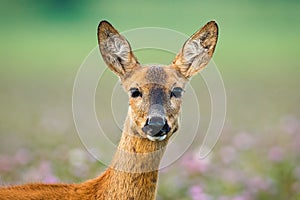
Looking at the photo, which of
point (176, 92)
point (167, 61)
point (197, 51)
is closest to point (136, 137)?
point (176, 92)

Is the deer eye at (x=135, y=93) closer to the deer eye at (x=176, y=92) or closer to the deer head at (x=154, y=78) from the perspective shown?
the deer head at (x=154, y=78)

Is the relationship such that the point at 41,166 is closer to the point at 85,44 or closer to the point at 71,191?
the point at 71,191

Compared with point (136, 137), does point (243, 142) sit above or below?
above

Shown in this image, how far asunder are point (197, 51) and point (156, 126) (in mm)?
946

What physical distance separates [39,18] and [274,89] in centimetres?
723

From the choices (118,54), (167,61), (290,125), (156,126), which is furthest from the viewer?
(167,61)

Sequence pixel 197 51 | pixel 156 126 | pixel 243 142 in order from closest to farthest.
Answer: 1. pixel 156 126
2. pixel 197 51
3. pixel 243 142

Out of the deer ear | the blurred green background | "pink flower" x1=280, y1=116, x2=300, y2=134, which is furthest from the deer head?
"pink flower" x1=280, y1=116, x2=300, y2=134

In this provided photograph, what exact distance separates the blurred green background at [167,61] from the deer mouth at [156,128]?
2242 mm

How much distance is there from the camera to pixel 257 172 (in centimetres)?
989

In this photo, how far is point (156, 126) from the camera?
6539 mm

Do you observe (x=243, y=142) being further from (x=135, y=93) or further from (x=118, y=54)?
(x=135, y=93)

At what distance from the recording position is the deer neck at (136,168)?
679 cm

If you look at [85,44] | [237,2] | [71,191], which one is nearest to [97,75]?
[71,191]
